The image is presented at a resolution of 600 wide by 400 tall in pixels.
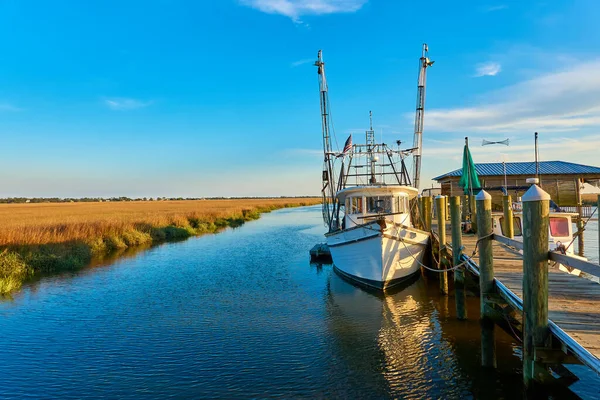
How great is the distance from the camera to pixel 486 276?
321 inches

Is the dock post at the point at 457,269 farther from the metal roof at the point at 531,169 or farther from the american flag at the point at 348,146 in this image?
the metal roof at the point at 531,169

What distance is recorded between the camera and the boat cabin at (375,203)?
622 inches

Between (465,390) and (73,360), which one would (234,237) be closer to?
(73,360)

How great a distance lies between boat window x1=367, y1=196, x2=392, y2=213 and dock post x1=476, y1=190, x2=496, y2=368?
7.74 m

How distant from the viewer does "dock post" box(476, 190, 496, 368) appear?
7938 millimetres

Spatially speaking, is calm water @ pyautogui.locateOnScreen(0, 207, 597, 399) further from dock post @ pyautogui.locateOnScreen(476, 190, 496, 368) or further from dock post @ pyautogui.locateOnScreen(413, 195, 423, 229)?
dock post @ pyautogui.locateOnScreen(413, 195, 423, 229)

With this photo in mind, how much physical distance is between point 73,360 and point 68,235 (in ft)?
54.0

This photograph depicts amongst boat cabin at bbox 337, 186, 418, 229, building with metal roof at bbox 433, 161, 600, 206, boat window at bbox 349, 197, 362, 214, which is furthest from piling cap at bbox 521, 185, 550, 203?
building with metal roof at bbox 433, 161, 600, 206

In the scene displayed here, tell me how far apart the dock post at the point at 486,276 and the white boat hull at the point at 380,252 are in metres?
5.26

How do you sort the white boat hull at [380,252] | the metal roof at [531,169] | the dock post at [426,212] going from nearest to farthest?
the white boat hull at [380,252], the dock post at [426,212], the metal roof at [531,169]

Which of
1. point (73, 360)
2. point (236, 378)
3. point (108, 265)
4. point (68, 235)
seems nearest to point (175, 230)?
point (68, 235)

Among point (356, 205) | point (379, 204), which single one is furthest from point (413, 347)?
point (356, 205)

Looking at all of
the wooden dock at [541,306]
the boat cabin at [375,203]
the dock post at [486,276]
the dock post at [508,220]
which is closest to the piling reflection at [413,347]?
the dock post at [486,276]

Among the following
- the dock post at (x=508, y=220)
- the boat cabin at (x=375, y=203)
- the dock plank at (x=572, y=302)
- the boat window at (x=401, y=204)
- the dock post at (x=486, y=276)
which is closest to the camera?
the dock plank at (x=572, y=302)
